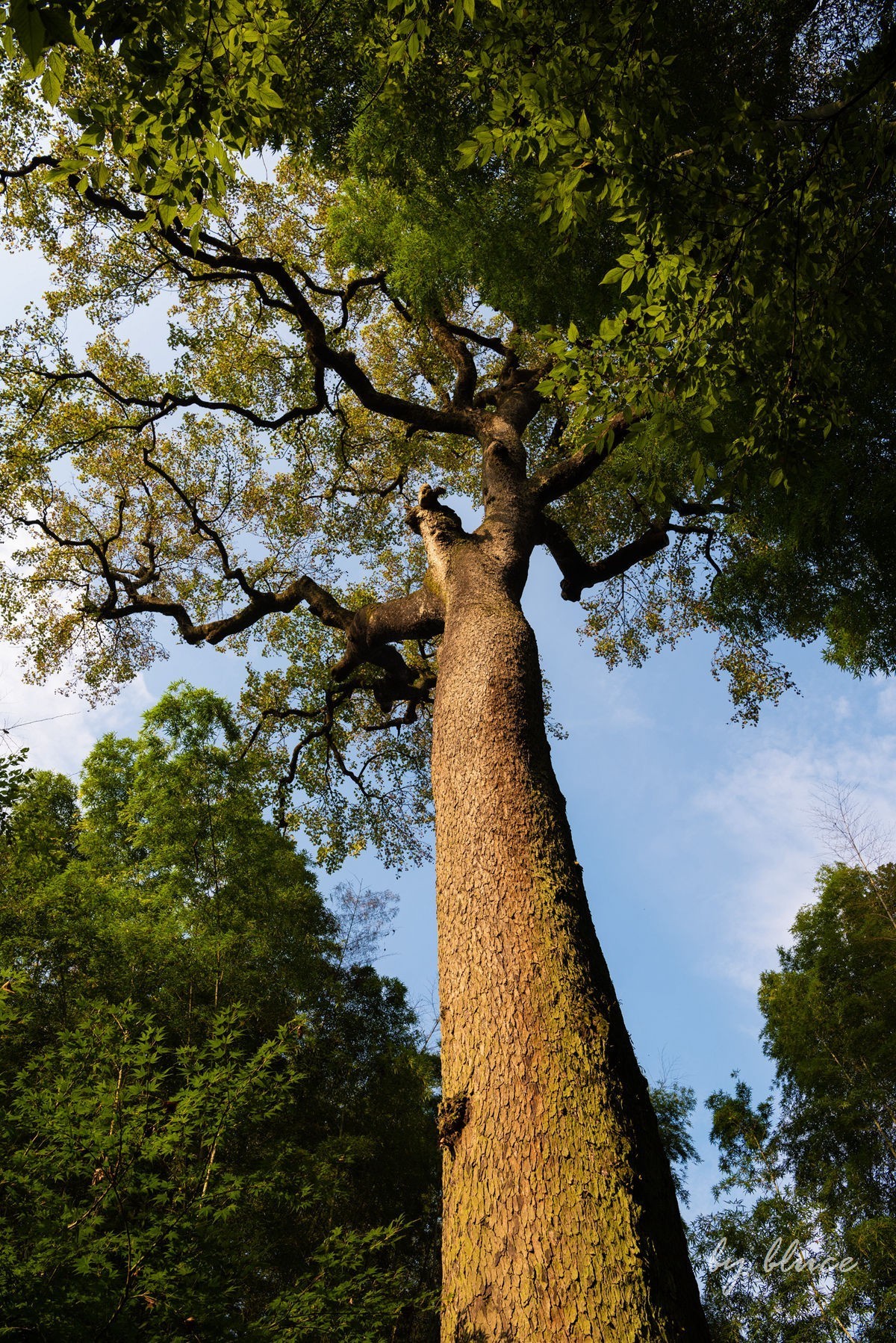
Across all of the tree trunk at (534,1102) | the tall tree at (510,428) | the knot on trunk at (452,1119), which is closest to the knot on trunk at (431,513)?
the tall tree at (510,428)

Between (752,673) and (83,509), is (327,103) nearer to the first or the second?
(83,509)

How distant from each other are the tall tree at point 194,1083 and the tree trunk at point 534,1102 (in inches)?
45.5

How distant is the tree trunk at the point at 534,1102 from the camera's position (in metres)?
1.87

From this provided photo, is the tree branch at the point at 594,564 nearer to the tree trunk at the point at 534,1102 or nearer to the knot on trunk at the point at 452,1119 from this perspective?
the tree trunk at the point at 534,1102

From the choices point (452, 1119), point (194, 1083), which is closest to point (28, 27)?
point (452, 1119)

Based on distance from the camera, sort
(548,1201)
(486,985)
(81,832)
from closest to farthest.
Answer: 1. (548,1201)
2. (486,985)
3. (81,832)

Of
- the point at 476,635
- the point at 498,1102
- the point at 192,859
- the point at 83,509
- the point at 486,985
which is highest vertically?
the point at 83,509

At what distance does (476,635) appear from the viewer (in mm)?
4148

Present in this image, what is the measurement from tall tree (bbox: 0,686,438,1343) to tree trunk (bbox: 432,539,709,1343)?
3.79ft

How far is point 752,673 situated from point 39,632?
8578mm

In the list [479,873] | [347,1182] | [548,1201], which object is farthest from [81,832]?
[548,1201]

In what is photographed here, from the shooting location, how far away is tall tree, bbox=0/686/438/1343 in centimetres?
284

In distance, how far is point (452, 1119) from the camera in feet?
7.84

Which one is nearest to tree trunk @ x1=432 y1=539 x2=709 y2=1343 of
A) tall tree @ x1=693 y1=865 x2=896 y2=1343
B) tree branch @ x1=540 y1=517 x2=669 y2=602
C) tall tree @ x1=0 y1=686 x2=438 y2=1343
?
tall tree @ x1=0 y1=686 x2=438 y2=1343
